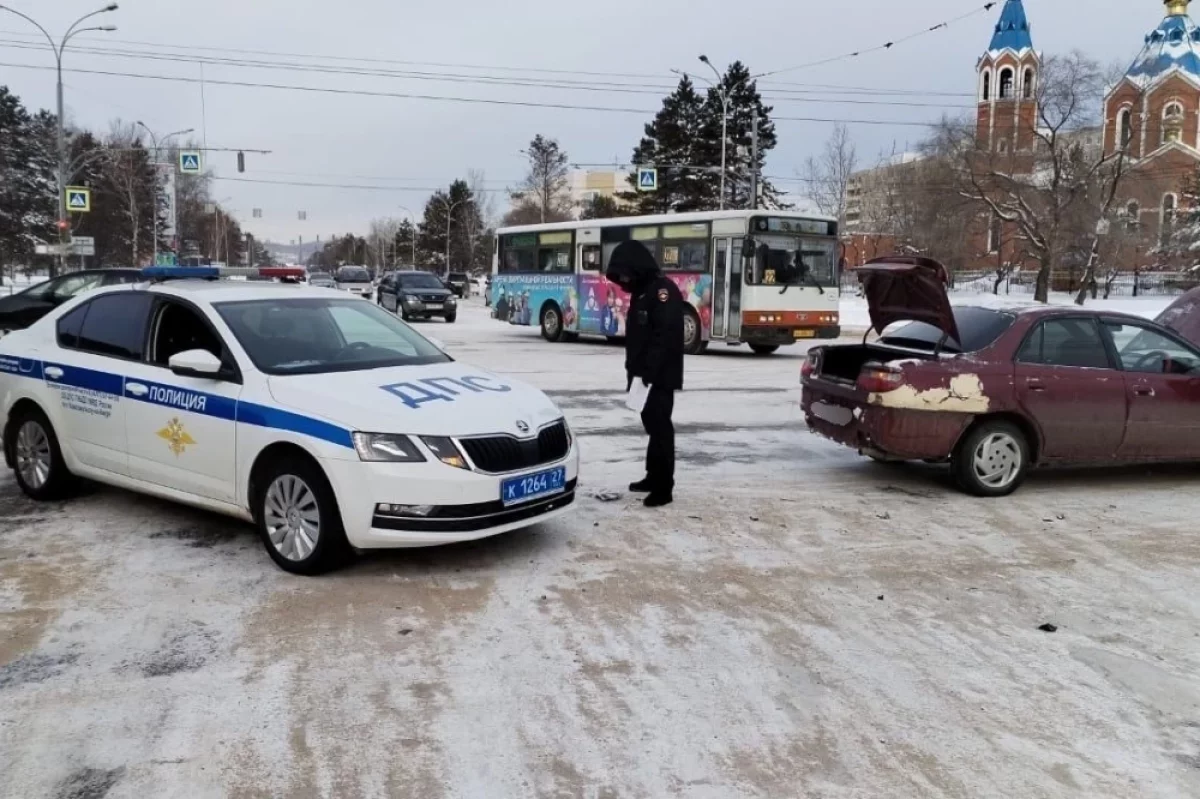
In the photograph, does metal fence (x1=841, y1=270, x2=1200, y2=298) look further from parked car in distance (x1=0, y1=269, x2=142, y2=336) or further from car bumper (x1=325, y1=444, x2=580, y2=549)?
car bumper (x1=325, y1=444, x2=580, y2=549)

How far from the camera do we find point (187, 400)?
5629 mm

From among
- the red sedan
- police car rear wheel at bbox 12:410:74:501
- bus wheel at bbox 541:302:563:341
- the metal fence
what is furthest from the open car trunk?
the metal fence

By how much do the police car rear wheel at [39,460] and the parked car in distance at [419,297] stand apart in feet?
76.0

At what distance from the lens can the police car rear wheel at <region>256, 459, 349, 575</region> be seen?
509 cm

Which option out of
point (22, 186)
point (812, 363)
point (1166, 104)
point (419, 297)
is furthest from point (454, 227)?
point (812, 363)

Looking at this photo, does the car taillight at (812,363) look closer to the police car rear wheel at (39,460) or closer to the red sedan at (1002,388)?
the red sedan at (1002,388)

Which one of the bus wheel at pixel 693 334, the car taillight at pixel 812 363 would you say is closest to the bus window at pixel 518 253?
the bus wheel at pixel 693 334

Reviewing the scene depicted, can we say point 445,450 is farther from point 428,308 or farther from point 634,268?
point 428,308

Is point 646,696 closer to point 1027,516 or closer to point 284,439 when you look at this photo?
point 284,439

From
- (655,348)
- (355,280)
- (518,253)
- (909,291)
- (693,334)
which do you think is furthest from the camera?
(355,280)

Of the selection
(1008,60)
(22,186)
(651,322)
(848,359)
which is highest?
(1008,60)

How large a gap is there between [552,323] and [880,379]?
1693 cm

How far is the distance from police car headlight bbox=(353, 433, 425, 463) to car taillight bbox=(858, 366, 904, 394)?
12.4 feet

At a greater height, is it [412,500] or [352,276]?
[352,276]
